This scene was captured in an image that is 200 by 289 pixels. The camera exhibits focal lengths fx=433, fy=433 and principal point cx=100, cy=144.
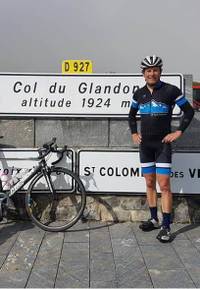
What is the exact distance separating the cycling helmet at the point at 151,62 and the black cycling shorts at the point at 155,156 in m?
0.86

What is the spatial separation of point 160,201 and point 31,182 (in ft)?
5.70

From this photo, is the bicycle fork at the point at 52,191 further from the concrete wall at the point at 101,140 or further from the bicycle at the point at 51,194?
the concrete wall at the point at 101,140

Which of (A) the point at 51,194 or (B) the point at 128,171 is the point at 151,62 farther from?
(A) the point at 51,194

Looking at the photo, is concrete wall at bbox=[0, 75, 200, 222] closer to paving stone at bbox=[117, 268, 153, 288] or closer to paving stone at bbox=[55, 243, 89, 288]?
paving stone at bbox=[55, 243, 89, 288]

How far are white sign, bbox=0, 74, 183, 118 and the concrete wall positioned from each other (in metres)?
0.14

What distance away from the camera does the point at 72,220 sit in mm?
5434

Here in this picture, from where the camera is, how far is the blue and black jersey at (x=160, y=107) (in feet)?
16.8

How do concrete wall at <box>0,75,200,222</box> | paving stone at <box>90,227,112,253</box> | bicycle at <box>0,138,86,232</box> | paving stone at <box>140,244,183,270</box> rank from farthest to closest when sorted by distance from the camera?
concrete wall at <box>0,75,200,222</box> → bicycle at <box>0,138,86,232</box> → paving stone at <box>90,227,112,253</box> → paving stone at <box>140,244,183,270</box>

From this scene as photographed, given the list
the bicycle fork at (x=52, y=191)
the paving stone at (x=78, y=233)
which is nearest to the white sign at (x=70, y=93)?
the bicycle fork at (x=52, y=191)

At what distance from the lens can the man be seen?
511 cm

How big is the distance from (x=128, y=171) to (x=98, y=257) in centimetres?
153

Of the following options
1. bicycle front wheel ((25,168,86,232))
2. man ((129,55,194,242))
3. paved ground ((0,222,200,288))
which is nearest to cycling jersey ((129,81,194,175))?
man ((129,55,194,242))

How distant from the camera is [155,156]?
5.31 meters

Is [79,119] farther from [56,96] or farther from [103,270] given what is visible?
[103,270]
